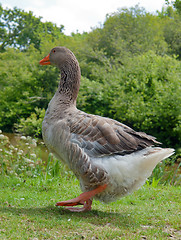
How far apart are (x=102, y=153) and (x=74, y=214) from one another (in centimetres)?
113

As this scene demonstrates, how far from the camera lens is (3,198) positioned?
5.75 metres

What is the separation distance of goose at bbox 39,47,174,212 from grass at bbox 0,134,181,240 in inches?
16.4

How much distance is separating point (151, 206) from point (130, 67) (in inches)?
614

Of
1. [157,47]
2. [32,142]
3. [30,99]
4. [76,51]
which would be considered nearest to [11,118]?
[30,99]

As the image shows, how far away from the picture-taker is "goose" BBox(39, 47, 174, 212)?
15.2 ft

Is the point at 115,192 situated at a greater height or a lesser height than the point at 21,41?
lesser

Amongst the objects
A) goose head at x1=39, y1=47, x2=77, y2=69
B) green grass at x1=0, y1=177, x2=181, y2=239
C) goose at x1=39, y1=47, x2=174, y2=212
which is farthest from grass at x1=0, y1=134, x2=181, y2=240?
goose head at x1=39, y1=47, x2=77, y2=69

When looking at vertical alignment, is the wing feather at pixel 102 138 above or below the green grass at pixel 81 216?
above

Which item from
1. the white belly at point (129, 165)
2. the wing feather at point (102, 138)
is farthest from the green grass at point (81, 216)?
the wing feather at point (102, 138)

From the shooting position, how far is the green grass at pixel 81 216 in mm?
3996

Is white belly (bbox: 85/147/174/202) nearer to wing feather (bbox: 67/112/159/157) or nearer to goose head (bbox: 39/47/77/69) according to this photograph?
wing feather (bbox: 67/112/159/157)

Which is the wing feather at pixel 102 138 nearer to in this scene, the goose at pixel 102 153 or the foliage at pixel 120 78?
the goose at pixel 102 153

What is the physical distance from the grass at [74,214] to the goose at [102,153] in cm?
42

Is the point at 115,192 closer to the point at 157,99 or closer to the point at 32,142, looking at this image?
the point at 32,142
